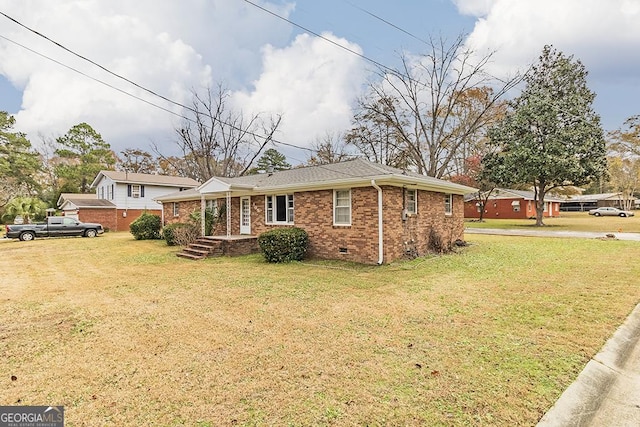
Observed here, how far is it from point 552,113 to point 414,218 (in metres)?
19.6

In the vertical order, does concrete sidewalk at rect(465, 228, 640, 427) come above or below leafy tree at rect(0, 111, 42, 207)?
below

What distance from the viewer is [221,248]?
12875 mm

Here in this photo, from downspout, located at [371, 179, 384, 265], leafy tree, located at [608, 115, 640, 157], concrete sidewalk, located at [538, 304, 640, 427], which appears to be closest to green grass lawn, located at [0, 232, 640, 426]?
concrete sidewalk, located at [538, 304, 640, 427]

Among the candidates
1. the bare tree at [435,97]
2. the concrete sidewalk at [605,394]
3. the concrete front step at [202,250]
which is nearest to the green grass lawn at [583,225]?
the bare tree at [435,97]

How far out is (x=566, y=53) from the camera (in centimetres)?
2578

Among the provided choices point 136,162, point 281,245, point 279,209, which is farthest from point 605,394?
point 136,162

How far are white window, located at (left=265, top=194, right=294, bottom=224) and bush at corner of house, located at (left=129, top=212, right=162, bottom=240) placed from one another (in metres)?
9.89

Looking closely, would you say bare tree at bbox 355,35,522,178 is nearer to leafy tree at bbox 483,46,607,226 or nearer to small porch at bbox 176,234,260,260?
leafy tree at bbox 483,46,607,226

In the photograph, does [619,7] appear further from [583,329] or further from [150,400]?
[150,400]

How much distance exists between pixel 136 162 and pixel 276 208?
3858 cm

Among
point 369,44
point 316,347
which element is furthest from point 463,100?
point 316,347

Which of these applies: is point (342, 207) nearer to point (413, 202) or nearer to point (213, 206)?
point (413, 202)

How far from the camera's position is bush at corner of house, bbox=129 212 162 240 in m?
19.6

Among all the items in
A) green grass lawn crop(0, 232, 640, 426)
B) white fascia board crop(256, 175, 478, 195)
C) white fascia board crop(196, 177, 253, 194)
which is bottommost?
green grass lawn crop(0, 232, 640, 426)
